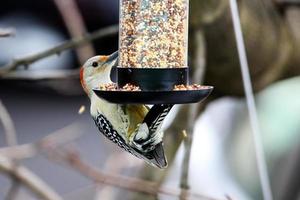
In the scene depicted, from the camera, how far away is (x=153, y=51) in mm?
1831

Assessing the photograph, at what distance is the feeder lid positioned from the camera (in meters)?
1.64

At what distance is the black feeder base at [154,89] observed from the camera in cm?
165

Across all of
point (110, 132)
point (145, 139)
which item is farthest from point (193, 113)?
point (145, 139)

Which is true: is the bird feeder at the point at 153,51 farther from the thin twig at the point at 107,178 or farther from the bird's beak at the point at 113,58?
the thin twig at the point at 107,178

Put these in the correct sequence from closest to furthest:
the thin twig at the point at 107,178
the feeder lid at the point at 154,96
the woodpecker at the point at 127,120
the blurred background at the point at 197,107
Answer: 1. the feeder lid at the point at 154,96
2. the woodpecker at the point at 127,120
3. the thin twig at the point at 107,178
4. the blurred background at the point at 197,107

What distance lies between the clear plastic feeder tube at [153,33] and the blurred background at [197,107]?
0.71 ft

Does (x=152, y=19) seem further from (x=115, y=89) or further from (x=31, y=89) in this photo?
(x=31, y=89)

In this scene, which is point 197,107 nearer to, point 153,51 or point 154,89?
point 153,51

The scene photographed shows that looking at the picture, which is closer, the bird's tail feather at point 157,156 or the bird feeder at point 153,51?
the bird feeder at point 153,51

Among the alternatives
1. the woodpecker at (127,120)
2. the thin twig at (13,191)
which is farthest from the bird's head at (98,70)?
the thin twig at (13,191)

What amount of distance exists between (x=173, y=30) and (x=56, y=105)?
17.8ft

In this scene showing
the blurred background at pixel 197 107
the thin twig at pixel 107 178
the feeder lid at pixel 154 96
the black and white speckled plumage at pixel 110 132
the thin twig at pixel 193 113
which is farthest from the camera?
the blurred background at pixel 197 107

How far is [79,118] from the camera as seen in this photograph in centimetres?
646

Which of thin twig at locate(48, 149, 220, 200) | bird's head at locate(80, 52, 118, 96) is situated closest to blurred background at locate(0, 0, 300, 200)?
thin twig at locate(48, 149, 220, 200)
